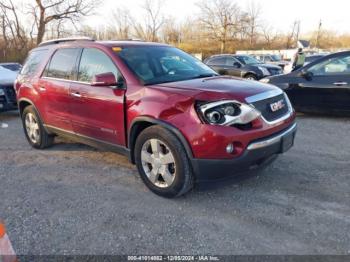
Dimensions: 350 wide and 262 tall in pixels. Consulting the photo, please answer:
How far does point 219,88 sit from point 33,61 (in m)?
3.64

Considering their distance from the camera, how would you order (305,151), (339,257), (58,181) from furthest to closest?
(305,151) < (58,181) < (339,257)

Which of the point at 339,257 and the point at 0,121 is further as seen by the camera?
the point at 0,121

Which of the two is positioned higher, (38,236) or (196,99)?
(196,99)

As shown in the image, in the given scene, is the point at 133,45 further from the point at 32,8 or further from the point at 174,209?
the point at 32,8

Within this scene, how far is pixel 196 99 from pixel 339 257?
178cm

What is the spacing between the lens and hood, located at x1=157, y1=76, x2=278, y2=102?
300cm

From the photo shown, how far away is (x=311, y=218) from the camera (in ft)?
9.53

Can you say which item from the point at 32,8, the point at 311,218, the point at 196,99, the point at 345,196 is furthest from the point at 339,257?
the point at 32,8

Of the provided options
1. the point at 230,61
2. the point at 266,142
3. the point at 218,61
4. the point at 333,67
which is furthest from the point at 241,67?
the point at 266,142

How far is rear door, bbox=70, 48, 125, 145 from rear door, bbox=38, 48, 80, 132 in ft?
0.55

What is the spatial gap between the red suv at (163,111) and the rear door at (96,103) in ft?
0.04

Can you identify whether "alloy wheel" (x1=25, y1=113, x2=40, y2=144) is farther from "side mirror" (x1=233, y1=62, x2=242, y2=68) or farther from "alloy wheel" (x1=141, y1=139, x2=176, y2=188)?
"side mirror" (x1=233, y1=62, x2=242, y2=68)

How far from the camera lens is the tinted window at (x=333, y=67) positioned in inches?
253

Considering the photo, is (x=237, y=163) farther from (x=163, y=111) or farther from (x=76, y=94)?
(x=76, y=94)
